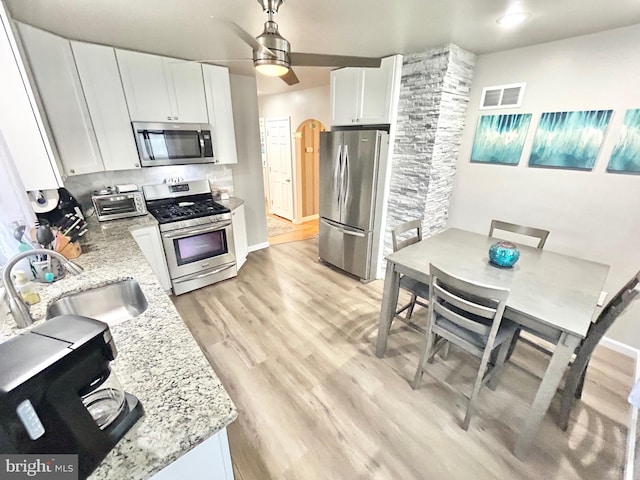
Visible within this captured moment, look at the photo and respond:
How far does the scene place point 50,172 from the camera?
5.50ft

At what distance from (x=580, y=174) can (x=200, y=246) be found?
3658 millimetres

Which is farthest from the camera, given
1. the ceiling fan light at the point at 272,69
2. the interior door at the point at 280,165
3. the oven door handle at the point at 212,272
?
the interior door at the point at 280,165

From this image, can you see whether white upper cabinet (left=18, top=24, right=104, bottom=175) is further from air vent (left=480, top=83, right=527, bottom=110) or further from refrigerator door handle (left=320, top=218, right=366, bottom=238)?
air vent (left=480, top=83, right=527, bottom=110)

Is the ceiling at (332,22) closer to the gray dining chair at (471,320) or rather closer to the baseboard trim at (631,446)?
the gray dining chair at (471,320)

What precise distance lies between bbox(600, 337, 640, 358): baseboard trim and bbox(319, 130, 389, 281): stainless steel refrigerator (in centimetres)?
214

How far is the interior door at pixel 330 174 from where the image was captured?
3.18 m

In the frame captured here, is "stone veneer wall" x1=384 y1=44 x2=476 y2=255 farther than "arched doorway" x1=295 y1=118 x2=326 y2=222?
No

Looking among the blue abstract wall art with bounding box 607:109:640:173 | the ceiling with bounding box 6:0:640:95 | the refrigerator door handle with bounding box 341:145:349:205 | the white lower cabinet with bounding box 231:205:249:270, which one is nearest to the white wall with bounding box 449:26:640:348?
the blue abstract wall art with bounding box 607:109:640:173

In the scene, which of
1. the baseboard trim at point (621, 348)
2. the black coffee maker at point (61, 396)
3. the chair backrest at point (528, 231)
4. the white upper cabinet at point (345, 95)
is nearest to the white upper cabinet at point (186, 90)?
the white upper cabinet at point (345, 95)

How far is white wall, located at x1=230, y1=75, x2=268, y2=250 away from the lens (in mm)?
3504

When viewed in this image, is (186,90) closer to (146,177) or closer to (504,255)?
(146,177)

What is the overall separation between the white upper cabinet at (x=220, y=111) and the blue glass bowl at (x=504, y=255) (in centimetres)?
296

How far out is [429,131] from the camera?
2637 mm

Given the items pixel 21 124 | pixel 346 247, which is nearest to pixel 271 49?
pixel 21 124
